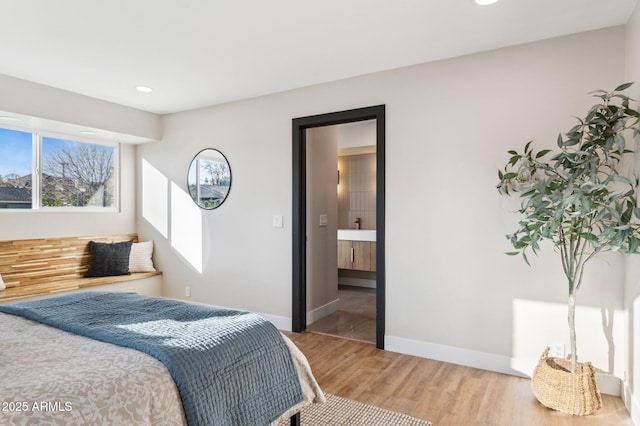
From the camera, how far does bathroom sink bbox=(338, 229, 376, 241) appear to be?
215 inches

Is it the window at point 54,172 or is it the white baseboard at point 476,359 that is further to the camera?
the window at point 54,172

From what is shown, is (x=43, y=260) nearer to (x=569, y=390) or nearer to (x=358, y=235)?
(x=358, y=235)

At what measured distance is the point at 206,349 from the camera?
1523 mm

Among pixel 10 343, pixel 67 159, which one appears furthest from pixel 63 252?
pixel 10 343

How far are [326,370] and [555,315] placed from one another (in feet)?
5.57

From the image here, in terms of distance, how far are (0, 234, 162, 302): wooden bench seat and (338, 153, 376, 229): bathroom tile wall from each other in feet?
10.1

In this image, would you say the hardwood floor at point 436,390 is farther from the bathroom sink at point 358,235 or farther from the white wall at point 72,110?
the white wall at point 72,110

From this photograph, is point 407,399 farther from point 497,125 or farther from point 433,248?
point 497,125

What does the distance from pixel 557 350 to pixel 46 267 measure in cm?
489

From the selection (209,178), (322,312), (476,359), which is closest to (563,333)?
(476,359)

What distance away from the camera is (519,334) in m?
2.79

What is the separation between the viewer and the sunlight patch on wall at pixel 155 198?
15.7 feet

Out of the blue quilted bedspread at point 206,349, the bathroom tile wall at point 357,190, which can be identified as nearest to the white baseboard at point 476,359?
the blue quilted bedspread at point 206,349

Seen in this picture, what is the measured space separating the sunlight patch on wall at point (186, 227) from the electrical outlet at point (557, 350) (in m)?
3.57
